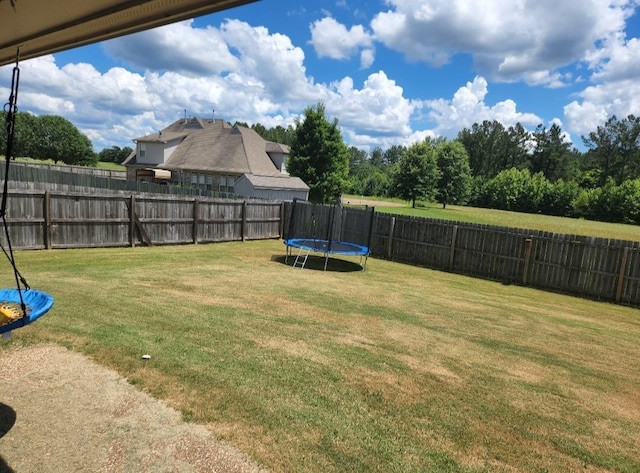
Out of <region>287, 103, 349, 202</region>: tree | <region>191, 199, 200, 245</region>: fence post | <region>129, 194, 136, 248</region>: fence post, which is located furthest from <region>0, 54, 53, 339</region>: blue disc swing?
<region>287, 103, 349, 202</region>: tree

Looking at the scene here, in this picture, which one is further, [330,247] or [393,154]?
[393,154]

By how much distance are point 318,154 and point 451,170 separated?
32.1m

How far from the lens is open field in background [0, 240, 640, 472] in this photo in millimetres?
3168

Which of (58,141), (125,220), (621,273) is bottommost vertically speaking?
(621,273)

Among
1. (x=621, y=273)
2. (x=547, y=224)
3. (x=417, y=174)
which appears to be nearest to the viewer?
(x=621, y=273)

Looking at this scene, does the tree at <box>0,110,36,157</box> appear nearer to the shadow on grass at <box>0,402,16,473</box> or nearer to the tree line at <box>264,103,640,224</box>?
the tree line at <box>264,103,640,224</box>

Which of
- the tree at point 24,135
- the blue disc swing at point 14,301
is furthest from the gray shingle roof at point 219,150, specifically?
the tree at point 24,135

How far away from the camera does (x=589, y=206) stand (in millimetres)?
59031

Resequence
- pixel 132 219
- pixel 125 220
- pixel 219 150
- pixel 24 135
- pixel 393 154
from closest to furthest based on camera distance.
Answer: pixel 125 220
pixel 132 219
pixel 219 150
pixel 24 135
pixel 393 154

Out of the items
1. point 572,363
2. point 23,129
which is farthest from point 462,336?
point 23,129

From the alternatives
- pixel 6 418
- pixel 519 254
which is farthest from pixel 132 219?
pixel 519 254

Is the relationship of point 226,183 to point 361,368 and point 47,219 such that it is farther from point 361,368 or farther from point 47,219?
point 361,368

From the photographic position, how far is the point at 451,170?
62.4m

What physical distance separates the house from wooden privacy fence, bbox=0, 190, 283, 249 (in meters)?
14.9
